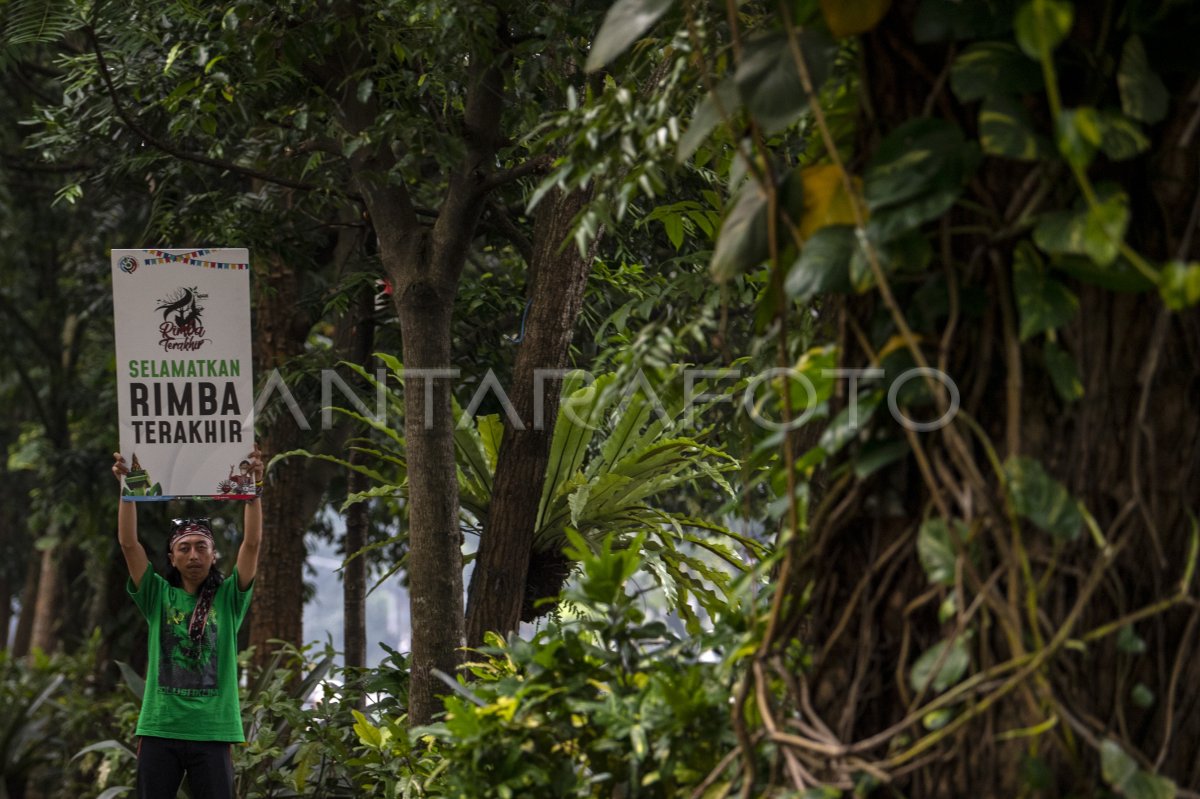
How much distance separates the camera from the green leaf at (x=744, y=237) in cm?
168

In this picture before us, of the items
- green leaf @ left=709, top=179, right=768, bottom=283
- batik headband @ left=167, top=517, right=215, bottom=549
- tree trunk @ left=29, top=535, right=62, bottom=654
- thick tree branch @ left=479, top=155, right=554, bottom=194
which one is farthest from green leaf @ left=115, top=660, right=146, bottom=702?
tree trunk @ left=29, top=535, right=62, bottom=654

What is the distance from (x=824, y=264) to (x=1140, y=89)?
1.36ft

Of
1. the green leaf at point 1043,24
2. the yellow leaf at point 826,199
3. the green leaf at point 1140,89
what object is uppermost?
the green leaf at point 1043,24

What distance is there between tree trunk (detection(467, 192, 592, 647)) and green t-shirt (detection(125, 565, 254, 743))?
0.90 meters

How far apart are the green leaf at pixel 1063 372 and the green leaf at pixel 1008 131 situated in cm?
23

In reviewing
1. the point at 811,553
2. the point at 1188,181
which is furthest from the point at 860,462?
the point at 1188,181

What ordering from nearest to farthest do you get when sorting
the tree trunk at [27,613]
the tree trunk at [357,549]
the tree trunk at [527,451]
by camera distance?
1. the tree trunk at [527,451]
2. the tree trunk at [357,549]
3. the tree trunk at [27,613]

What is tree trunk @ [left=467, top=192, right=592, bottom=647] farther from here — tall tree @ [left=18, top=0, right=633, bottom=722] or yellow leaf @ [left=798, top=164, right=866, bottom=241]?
yellow leaf @ [left=798, top=164, right=866, bottom=241]

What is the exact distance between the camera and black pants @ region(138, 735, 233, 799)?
3.28 metres

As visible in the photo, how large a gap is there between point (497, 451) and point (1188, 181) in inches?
119

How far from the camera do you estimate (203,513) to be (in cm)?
Result: 731

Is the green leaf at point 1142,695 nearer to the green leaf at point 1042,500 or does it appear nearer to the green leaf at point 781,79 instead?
the green leaf at point 1042,500

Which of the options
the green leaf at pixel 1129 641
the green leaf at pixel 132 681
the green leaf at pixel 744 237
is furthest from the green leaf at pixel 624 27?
the green leaf at pixel 132 681

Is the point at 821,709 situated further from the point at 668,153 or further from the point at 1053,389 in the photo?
the point at 668,153
